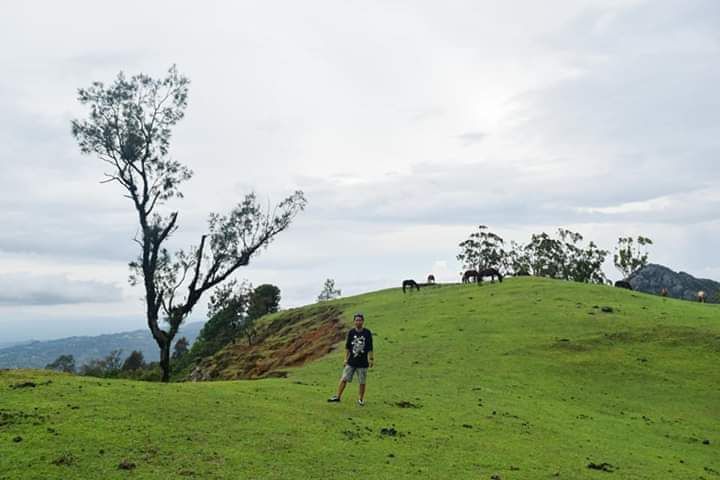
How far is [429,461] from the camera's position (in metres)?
15.0

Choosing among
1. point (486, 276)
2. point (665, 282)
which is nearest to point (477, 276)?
point (486, 276)

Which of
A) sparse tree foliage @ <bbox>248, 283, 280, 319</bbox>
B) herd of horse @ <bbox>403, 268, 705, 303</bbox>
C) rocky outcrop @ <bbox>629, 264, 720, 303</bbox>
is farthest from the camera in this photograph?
rocky outcrop @ <bbox>629, 264, 720, 303</bbox>

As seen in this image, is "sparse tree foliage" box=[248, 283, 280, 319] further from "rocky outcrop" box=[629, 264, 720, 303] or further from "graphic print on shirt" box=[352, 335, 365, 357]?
"graphic print on shirt" box=[352, 335, 365, 357]

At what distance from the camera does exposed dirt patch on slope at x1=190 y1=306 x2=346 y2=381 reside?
41656mm

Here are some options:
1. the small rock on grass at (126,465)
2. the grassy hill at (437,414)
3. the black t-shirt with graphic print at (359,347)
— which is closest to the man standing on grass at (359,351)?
the black t-shirt with graphic print at (359,347)

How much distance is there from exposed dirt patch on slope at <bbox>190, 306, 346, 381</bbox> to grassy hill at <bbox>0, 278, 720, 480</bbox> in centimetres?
449

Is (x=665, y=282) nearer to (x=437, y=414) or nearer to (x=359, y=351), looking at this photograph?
(x=437, y=414)

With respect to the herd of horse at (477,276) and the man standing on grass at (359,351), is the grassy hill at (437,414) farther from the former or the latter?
the herd of horse at (477,276)

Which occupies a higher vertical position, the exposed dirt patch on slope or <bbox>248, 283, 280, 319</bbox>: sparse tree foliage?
<bbox>248, 283, 280, 319</bbox>: sparse tree foliage

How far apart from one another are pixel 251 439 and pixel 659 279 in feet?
368

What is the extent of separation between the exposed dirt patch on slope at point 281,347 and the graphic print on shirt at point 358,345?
13.8m

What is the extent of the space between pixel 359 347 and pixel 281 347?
32.2m

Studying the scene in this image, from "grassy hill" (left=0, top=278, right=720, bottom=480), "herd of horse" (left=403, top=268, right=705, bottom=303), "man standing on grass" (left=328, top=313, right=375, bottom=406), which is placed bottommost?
"grassy hill" (left=0, top=278, right=720, bottom=480)

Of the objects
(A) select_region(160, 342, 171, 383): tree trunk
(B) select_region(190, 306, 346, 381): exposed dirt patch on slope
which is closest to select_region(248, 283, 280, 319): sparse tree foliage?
(B) select_region(190, 306, 346, 381): exposed dirt patch on slope
